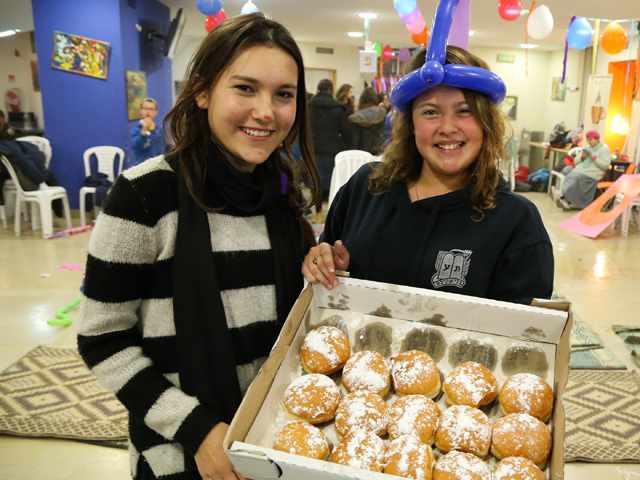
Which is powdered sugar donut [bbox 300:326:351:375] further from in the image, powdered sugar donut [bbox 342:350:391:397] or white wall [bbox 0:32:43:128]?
white wall [bbox 0:32:43:128]

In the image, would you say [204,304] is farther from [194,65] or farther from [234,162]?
[194,65]

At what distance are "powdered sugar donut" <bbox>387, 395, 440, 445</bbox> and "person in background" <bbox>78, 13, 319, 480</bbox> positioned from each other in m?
0.33

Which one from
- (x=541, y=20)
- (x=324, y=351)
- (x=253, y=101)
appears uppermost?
(x=541, y=20)

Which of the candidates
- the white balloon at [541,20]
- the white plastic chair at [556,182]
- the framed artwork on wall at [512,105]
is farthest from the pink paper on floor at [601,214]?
the framed artwork on wall at [512,105]

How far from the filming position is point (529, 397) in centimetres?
101

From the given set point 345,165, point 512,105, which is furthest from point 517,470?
point 512,105

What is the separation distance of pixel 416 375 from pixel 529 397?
244 mm

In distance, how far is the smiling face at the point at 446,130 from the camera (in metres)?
1.29

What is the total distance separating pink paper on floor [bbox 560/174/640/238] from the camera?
579cm

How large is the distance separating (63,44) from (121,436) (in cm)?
555

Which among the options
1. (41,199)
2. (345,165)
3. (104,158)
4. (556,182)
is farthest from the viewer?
(556,182)

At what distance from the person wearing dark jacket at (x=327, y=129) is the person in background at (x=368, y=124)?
174 millimetres

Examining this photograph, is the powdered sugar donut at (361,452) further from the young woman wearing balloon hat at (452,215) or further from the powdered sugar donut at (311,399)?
the young woman wearing balloon hat at (452,215)

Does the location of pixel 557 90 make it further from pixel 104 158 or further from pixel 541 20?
pixel 104 158
